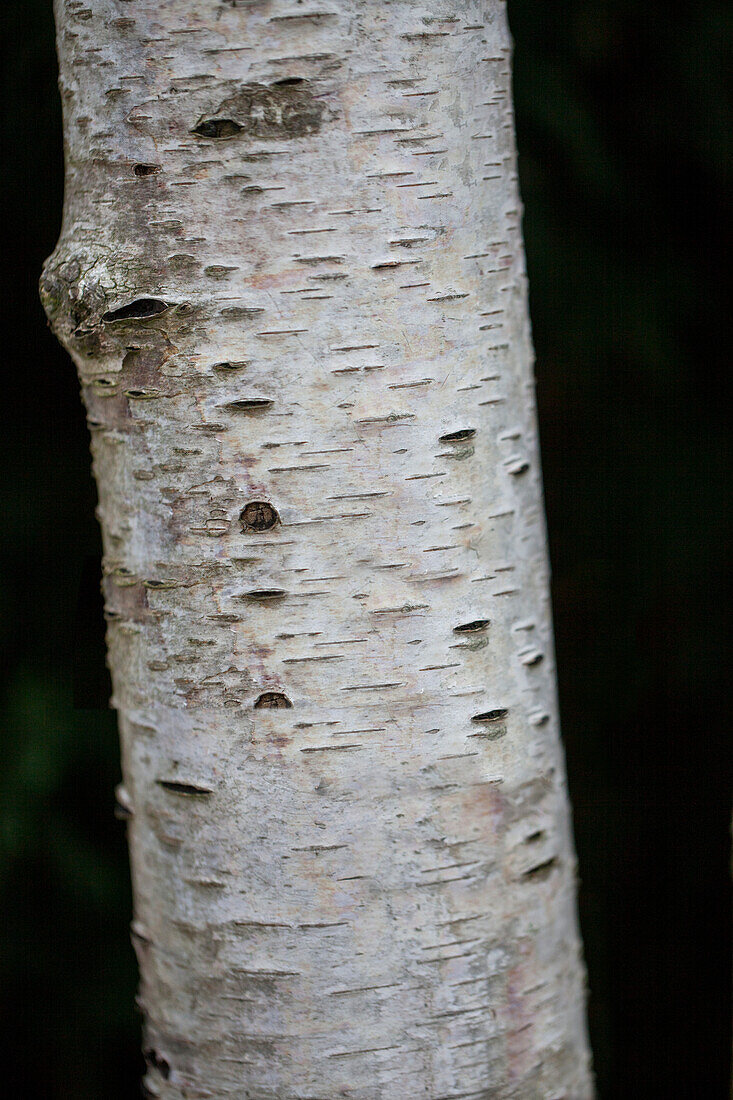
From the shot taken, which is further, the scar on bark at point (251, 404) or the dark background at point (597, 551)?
the dark background at point (597, 551)

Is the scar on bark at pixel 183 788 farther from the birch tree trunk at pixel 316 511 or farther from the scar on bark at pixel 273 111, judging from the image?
the scar on bark at pixel 273 111

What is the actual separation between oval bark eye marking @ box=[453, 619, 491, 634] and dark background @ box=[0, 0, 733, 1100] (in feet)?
2.67

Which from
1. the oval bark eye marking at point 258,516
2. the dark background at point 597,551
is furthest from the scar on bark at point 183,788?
the dark background at point 597,551

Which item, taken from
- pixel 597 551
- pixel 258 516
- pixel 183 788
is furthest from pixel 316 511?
pixel 597 551

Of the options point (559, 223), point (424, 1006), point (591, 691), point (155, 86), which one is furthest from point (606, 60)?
point (424, 1006)

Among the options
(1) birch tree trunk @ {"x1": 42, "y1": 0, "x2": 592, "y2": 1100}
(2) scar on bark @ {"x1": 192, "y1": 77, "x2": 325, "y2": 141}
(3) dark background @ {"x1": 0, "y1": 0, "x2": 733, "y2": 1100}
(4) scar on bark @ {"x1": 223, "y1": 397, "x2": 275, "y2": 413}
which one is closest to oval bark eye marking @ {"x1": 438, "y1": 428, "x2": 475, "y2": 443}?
(1) birch tree trunk @ {"x1": 42, "y1": 0, "x2": 592, "y2": 1100}

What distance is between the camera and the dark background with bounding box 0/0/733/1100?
158cm

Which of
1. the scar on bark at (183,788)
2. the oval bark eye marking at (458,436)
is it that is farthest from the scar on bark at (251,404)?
the scar on bark at (183,788)

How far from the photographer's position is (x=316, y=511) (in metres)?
0.67

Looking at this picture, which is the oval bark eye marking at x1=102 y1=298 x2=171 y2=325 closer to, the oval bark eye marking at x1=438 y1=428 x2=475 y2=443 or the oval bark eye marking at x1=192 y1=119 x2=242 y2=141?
the oval bark eye marking at x1=192 y1=119 x2=242 y2=141

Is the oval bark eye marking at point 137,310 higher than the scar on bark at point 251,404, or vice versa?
the oval bark eye marking at point 137,310

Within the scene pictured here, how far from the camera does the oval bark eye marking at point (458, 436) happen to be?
2.25ft

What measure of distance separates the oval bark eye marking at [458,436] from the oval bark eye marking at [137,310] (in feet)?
0.72

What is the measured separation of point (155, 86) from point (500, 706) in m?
0.52
